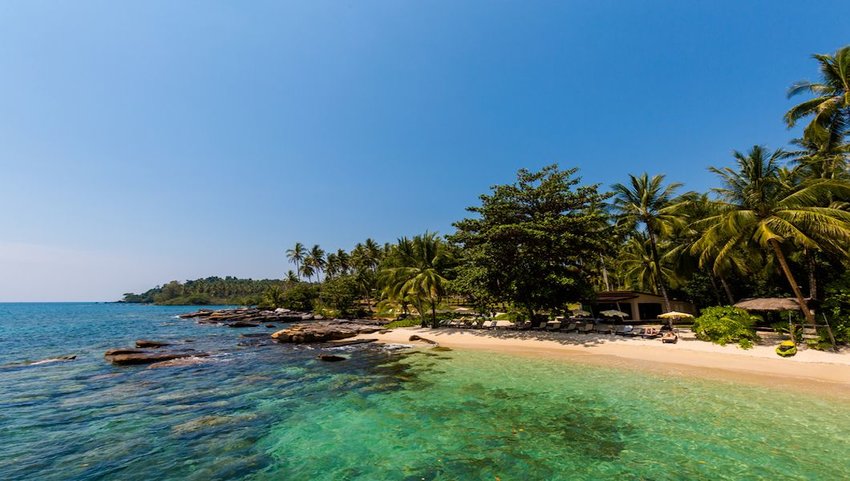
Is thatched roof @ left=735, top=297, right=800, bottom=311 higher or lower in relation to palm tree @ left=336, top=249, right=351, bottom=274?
lower

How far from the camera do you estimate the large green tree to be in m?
24.1

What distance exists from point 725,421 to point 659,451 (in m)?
3.49

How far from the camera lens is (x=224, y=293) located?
16150cm

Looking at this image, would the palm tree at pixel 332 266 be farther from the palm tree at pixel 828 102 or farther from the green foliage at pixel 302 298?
the palm tree at pixel 828 102

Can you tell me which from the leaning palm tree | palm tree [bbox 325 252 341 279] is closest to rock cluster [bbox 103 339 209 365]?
the leaning palm tree

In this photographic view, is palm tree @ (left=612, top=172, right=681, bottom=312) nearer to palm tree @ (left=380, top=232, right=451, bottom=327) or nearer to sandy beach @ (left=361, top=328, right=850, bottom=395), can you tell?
sandy beach @ (left=361, top=328, right=850, bottom=395)

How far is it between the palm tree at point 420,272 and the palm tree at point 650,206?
55.6 feet

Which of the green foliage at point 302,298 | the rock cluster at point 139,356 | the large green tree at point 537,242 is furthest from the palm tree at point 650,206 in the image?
the green foliage at point 302,298

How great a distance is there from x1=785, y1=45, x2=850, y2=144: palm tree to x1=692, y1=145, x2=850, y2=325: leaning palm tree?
452cm

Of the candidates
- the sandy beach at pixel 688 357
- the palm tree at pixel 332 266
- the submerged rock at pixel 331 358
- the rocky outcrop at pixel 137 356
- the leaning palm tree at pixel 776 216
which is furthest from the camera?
the palm tree at pixel 332 266

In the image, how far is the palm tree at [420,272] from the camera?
31375 millimetres

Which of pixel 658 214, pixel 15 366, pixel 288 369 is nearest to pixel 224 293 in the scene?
pixel 15 366

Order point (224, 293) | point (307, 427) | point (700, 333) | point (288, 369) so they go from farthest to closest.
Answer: point (224, 293), point (700, 333), point (288, 369), point (307, 427)

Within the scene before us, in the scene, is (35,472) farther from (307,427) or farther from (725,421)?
(725,421)
